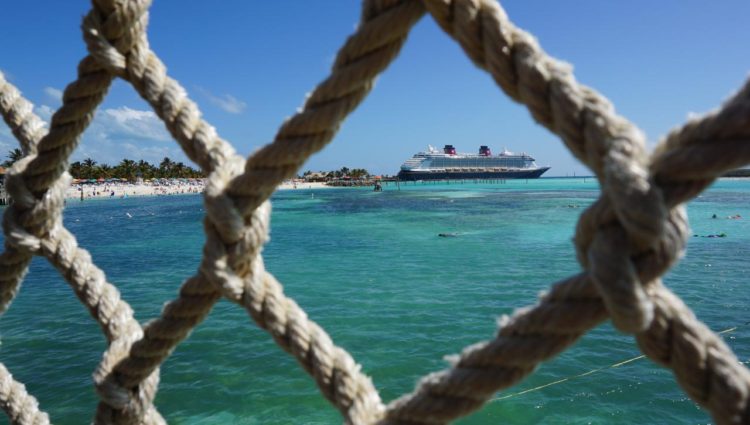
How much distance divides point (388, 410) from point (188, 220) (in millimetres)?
39092

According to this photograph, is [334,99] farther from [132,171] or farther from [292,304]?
[132,171]

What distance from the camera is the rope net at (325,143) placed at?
658 millimetres

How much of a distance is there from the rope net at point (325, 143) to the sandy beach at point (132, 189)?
7137 centimetres

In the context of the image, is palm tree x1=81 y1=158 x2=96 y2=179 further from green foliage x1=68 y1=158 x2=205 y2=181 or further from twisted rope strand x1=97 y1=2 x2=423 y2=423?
twisted rope strand x1=97 y1=2 x2=423 y2=423

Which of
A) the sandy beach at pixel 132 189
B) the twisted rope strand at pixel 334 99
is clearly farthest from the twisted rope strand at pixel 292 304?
the sandy beach at pixel 132 189

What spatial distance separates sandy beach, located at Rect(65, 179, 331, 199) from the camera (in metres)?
67.0

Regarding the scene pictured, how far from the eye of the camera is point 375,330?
33.6 feet

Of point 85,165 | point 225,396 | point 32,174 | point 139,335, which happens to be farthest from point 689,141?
point 85,165

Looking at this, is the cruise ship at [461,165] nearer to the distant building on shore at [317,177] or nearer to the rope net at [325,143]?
the distant building on shore at [317,177]

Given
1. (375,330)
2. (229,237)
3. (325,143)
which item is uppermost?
(325,143)

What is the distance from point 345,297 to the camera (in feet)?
43.3

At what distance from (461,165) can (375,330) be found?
88924 mm

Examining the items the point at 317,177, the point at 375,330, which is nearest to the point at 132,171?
the point at 317,177

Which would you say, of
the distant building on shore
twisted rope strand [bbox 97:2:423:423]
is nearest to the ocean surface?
twisted rope strand [bbox 97:2:423:423]
